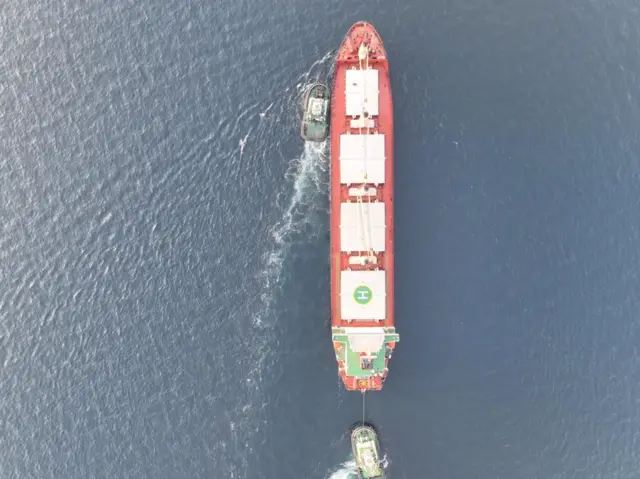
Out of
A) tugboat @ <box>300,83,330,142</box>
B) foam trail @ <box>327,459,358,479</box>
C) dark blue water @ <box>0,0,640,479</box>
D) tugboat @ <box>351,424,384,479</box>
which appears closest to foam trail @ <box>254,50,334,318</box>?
dark blue water @ <box>0,0,640,479</box>

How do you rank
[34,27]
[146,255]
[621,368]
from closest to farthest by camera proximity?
[621,368] < [146,255] < [34,27]

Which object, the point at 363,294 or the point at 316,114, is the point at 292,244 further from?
the point at 316,114

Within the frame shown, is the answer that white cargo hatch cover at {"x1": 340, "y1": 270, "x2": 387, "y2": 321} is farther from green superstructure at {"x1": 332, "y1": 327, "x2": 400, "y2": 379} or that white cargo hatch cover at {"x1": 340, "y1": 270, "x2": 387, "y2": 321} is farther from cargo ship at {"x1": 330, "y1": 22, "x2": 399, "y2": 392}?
green superstructure at {"x1": 332, "y1": 327, "x2": 400, "y2": 379}

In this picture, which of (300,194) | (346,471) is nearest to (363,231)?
(300,194)

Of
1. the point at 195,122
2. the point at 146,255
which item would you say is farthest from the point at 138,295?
the point at 195,122

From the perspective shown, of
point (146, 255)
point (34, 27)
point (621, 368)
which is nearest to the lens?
point (621, 368)

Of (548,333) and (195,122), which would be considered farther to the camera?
(195,122)

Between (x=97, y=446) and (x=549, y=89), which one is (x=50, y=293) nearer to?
(x=97, y=446)

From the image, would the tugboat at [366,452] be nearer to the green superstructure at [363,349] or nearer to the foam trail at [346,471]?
the foam trail at [346,471]
